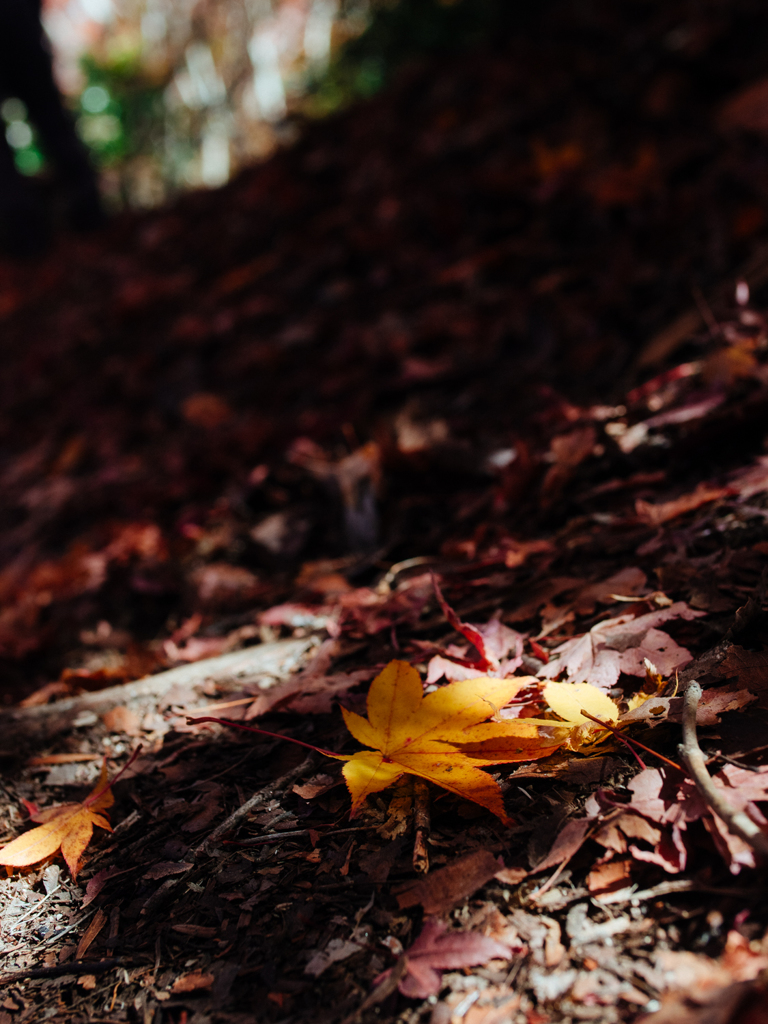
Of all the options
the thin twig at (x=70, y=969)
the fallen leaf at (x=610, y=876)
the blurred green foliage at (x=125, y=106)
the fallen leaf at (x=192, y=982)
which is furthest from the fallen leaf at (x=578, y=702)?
the blurred green foliage at (x=125, y=106)

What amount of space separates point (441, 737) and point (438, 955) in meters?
0.26

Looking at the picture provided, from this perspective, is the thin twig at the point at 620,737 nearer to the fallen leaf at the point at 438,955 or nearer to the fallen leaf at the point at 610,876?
the fallen leaf at the point at 610,876

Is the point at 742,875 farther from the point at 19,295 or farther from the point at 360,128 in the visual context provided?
the point at 19,295

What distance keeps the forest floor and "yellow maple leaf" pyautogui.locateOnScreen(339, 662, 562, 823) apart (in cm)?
3

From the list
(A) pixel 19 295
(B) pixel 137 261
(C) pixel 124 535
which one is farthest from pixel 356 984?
(A) pixel 19 295

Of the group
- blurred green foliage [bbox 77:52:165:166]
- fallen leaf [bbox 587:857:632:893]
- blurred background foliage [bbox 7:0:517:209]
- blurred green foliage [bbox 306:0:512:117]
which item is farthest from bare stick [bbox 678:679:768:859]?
blurred green foliage [bbox 77:52:165:166]

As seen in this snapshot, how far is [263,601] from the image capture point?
184 centimetres

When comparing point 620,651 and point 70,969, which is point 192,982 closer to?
point 70,969

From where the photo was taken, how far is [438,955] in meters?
0.70

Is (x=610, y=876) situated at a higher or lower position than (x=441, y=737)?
lower

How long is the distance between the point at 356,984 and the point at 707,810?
0.45m

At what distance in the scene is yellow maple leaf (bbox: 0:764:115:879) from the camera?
928mm

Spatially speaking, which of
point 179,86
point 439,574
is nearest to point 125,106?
point 179,86

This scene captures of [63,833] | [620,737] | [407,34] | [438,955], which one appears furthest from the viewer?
[407,34]
